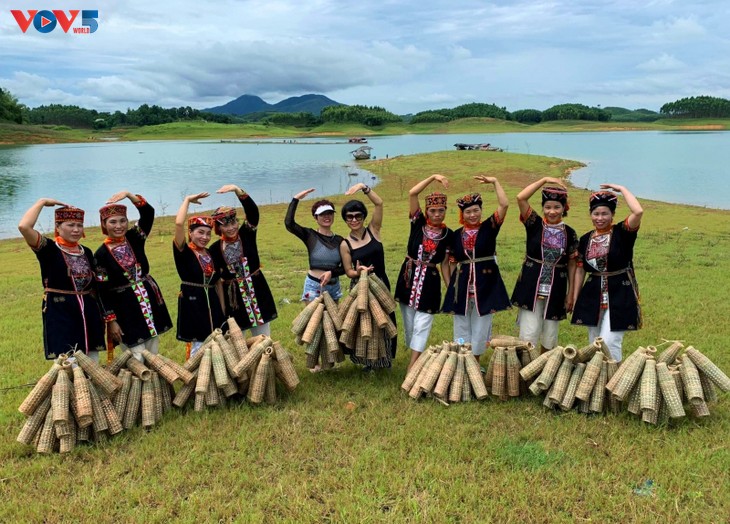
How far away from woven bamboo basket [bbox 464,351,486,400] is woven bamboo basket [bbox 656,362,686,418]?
1.35 m

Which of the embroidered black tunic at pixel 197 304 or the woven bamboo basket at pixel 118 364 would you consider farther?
the embroidered black tunic at pixel 197 304

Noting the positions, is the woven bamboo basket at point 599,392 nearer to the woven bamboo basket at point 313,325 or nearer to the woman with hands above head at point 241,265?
→ the woven bamboo basket at point 313,325

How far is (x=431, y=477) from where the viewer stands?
4477 millimetres

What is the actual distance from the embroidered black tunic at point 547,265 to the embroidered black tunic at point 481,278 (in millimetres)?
295

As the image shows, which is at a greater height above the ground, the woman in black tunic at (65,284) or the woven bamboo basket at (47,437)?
the woman in black tunic at (65,284)

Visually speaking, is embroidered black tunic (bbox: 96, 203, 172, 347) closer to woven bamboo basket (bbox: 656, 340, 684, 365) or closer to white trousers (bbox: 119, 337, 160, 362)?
white trousers (bbox: 119, 337, 160, 362)

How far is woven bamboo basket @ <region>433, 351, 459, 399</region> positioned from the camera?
5684 millimetres

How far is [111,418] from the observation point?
5.03 meters

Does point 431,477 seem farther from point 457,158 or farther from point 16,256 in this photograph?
point 457,158

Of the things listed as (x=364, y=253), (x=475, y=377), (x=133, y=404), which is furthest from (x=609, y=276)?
(x=133, y=404)

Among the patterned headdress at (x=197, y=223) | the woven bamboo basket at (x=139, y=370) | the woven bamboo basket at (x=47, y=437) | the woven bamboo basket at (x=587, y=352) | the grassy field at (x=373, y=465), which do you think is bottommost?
the grassy field at (x=373, y=465)

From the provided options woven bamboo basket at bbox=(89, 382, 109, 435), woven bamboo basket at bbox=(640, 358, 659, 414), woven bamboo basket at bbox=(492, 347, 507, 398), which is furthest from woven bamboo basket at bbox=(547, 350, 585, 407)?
woven bamboo basket at bbox=(89, 382, 109, 435)

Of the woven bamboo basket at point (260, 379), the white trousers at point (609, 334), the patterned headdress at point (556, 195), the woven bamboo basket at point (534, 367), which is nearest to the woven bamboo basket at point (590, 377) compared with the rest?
the woven bamboo basket at point (534, 367)

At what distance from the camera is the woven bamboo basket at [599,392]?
17.3ft
